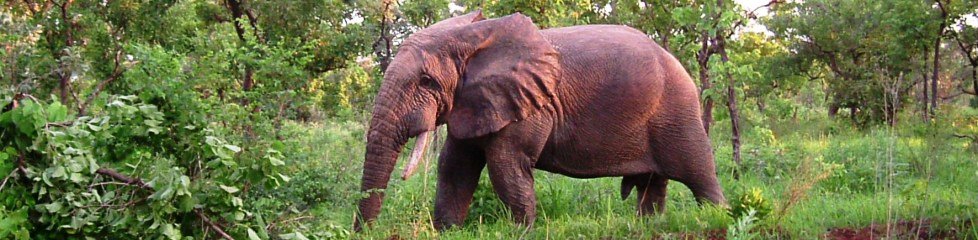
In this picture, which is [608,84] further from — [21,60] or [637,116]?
[21,60]

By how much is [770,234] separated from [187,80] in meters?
3.24

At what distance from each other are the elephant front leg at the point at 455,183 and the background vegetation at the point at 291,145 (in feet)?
0.44

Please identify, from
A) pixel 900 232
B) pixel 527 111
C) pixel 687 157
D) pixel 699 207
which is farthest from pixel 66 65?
pixel 900 232

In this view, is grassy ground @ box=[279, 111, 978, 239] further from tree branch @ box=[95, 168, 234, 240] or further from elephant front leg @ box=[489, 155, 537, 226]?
tree branch @ box=[95, 168, 234, 240]

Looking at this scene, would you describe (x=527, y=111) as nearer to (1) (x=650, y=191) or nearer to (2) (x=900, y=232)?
(1) (x=650, y=191)

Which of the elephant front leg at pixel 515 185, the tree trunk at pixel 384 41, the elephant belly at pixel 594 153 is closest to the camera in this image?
the elephant front leg at pixel 515 185

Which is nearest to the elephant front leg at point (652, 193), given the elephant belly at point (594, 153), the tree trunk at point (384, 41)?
the elephant belly at point (594, 153)

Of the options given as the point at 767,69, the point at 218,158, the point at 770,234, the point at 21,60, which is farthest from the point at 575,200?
the point at 767,69

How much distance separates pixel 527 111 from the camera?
634cm

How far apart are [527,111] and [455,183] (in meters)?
0.90

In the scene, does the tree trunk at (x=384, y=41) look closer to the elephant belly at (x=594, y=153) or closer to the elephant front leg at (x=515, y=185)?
the elephant belly at (x=594, y=153)

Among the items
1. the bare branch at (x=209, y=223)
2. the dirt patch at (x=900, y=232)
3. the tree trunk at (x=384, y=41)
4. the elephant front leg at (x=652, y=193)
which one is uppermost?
the tree trunk at (x=384, y=41)

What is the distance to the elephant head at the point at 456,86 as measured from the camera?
242 inches

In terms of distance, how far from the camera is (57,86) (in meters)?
8.55
